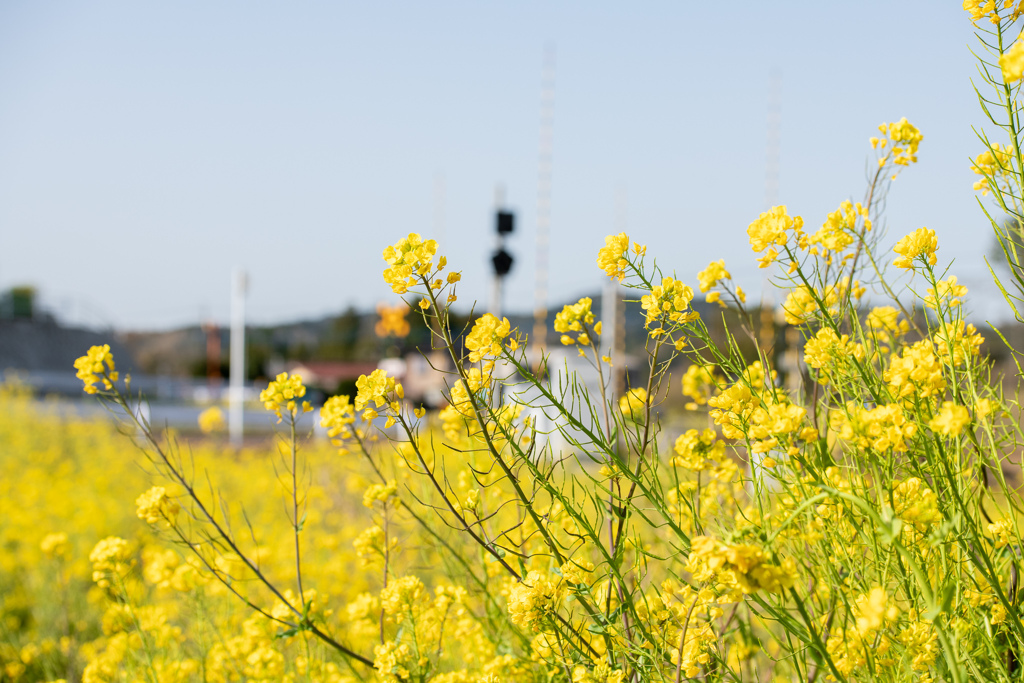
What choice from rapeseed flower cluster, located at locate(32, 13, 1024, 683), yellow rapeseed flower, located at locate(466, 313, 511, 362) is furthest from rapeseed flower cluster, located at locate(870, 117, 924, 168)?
yellow rapeseed flower, located at locate(466, 313, 511, 362)

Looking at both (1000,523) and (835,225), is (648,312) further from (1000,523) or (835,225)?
(1000,523)

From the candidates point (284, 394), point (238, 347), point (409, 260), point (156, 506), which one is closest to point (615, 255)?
Result: point (409, 260)

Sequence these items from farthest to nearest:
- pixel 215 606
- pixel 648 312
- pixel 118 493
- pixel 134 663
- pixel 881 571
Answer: pixel 118 493
pixel 215 606
pixel 134 663
pixel 648 312
pixel 881 571

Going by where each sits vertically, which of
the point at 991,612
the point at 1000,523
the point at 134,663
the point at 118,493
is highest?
the point at 1000,523

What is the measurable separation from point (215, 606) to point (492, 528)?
1.40 m

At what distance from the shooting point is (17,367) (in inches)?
1112

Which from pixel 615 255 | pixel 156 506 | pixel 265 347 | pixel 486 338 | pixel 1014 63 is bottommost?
pixel 265 347

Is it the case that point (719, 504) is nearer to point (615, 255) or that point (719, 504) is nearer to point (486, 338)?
point (615, 255)

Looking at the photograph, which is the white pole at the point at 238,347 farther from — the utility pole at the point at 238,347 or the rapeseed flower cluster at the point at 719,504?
the rapeseed flower cluster at the point at 719,504

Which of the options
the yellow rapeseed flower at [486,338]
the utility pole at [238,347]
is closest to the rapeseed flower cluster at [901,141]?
the yellow rapeseed flower at [486,338]

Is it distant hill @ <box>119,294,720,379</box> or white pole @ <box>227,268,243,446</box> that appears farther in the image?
distant hill @ <box>119,294,720,379</box>

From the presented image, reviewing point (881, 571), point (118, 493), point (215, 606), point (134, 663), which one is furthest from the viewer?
point (118, 493)

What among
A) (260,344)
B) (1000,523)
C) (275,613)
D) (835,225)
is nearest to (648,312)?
(835,225)

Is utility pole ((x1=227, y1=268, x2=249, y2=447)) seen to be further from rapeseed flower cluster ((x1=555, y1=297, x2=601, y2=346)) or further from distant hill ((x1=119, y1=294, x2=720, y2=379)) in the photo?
distant hill ((x1=119, y1=294, x2=720, y2=379))
